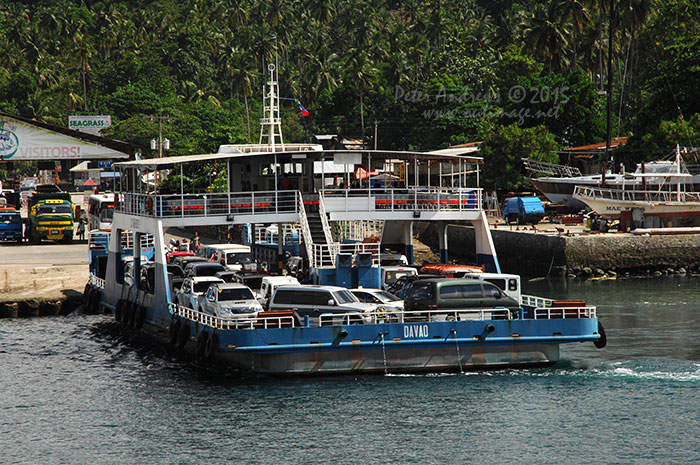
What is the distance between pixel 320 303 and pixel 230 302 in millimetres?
2971

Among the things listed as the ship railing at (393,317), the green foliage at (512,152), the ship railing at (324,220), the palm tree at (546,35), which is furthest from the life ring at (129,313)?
the palm tree at (546,35)

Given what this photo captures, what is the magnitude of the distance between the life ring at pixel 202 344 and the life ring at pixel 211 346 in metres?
0.18

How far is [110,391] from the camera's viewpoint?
30297 millimetres

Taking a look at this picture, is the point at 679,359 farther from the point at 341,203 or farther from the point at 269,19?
the point at 269,19

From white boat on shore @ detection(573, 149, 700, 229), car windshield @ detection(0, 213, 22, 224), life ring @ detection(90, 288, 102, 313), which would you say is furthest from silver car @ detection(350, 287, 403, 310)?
car windshield @ detection(0, 213, 22, 224)

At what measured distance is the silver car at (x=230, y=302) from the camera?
30.9 meters

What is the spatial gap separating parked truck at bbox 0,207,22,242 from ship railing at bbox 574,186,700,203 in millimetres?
36654

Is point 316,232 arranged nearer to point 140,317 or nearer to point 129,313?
point 140,317

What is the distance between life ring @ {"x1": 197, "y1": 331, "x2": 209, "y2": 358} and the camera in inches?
1206

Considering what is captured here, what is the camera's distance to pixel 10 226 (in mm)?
65188

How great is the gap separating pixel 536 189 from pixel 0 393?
193ft

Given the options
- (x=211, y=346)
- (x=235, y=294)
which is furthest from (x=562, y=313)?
(x=211, y=346)

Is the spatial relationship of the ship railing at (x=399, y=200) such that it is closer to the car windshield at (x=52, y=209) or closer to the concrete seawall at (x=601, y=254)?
the concrete seawall at (x=601, y=254)

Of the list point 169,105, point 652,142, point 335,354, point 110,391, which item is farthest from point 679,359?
point 169,105
